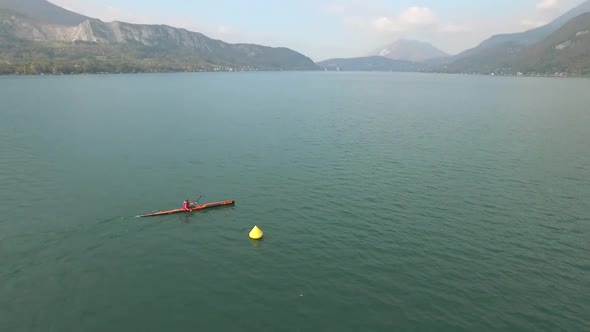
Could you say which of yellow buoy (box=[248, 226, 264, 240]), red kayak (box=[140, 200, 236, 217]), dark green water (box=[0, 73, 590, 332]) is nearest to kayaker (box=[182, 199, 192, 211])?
red kayak (box=[140, 200, 236, 217])

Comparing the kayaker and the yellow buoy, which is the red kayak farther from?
the yellow buoy

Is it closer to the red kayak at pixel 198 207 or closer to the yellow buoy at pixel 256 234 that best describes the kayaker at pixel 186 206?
the red kayak at pixel 198 207

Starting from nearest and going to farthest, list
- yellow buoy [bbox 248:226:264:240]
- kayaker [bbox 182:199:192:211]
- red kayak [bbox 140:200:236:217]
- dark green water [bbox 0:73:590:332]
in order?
dark green water [bbox 0:73:590:332]
yellow buoy [bbox 248:226:264:240]
red kayak [bbox 140:200:236:217]
kayaker [bbox 182:199:192:211]

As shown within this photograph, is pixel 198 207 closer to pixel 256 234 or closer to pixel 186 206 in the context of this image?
pixel 186 206

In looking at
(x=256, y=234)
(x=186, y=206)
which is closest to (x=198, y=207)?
(x=186, y=206)

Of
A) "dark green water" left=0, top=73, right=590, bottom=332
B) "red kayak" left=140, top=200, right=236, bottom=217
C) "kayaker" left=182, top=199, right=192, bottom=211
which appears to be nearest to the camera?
"dark green water" left=0, top=73, right=590, bottom=332

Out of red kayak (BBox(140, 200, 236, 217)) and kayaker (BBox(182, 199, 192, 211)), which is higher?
kayaker (BBox(182, 199, 192, 211))

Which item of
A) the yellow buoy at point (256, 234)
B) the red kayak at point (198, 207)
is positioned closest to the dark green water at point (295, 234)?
the red kayak at point (198, 207)

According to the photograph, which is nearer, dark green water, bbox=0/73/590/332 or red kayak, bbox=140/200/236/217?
dark green water, bbox=0/73/590/332
